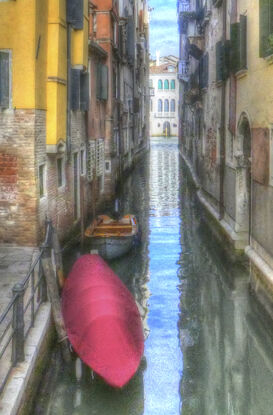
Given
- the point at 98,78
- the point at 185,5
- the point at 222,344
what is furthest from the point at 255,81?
the point at 185,5

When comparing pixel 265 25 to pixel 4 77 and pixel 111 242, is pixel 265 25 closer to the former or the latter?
pixel 4 77

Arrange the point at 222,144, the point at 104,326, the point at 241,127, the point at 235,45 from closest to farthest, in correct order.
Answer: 1. the point at 104,326
2. the point at 235,45
3. the point at 241,127
4. the point at 222,144

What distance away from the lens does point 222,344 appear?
30.9ft

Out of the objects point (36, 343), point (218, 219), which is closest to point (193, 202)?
point (218, 219)

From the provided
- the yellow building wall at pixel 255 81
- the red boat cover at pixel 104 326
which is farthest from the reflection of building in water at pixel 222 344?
the yellow building wall at pixel 255 81

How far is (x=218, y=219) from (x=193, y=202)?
7.35 m

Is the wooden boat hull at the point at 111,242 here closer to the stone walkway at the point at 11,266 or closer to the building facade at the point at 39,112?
the building facade at the point at 39,112

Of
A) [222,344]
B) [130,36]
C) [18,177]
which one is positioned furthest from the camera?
[130,36]

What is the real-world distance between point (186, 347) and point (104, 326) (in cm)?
207

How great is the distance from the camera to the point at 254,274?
12.0 metres

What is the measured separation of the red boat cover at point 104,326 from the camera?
7.20m

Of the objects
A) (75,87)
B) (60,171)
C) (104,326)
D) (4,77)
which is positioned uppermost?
(75,87)

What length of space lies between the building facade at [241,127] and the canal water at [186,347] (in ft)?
2.61

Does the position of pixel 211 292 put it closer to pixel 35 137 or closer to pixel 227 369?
pixel 227 369
